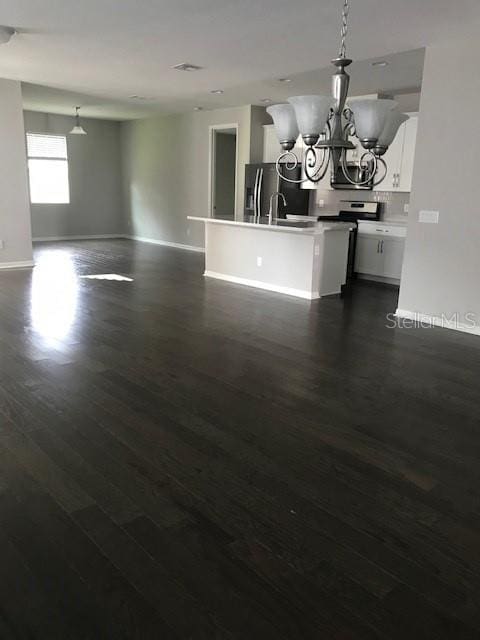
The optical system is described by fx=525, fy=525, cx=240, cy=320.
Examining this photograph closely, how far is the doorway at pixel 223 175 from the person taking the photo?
388 inches

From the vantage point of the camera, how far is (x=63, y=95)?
8.34 m

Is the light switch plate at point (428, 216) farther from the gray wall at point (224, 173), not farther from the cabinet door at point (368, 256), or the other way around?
the gray wall at point (224, 173)

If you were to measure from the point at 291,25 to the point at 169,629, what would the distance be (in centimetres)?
439

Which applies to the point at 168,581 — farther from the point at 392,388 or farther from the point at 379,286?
the point at 379,286

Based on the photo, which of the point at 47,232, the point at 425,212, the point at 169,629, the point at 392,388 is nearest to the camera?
the point at 169,629

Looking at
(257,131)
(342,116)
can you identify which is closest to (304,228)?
(342,116)

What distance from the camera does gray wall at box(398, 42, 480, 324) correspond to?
15.2 feet

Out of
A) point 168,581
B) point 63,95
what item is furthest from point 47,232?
point 168,581

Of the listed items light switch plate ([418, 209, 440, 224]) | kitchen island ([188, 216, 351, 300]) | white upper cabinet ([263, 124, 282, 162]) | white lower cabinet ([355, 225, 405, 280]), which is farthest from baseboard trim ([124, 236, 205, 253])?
light switch plate ([418, 209, 440, 224])

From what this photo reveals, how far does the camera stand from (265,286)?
22.4ft

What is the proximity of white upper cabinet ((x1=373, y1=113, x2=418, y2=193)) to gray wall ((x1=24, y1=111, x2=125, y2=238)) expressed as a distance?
710 cm

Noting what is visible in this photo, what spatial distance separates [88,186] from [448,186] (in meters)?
9.03

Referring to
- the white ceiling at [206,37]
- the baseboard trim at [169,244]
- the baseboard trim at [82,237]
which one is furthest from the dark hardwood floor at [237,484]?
the baseboard trim at [82,237]

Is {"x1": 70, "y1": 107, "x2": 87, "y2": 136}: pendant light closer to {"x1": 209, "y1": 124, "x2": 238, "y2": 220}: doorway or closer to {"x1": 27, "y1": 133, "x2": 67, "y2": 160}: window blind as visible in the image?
{"x1": 27, "y1": 133, "x2": 67, "y2": 160}: window blind
